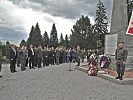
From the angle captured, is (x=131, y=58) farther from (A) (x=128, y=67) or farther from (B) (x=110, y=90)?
(B) (x=110, y=90)

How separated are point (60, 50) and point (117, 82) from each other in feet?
59.2

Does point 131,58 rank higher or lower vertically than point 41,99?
higher

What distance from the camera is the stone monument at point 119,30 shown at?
17.8 metres

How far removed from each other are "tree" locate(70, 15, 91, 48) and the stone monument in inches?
3078

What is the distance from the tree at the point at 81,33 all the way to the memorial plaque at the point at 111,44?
256 feet

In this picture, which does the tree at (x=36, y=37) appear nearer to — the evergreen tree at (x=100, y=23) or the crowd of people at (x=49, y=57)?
the evergreen tree at (x=100, y=23)

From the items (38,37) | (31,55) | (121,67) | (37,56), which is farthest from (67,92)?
(38,37)

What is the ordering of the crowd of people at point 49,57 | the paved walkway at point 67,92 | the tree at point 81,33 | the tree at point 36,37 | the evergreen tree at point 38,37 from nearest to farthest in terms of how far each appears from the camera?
the paved walkway at point 67,92 < the crowd of people at point 49,57 < the tree at point 81,33 < the tree at point 36,37 < the evergreen tree at point 38,37

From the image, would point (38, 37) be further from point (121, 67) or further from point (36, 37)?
point (121, 67)

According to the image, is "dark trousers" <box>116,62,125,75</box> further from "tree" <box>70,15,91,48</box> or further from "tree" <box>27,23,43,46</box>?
"tree" <box>27,23,43,46</box>

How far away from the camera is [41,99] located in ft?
29.6

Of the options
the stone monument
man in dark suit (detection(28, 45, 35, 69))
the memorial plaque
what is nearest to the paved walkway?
the stone monument

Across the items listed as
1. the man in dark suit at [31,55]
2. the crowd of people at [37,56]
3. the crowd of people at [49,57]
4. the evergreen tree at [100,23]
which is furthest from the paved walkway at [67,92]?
the evergreen tree at [100,23]

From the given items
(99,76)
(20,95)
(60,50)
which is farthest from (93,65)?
(60,50)
